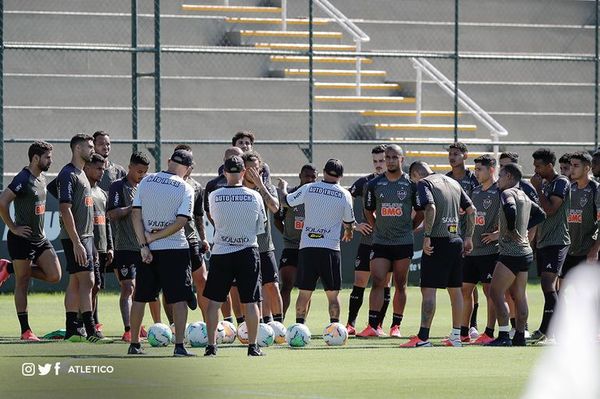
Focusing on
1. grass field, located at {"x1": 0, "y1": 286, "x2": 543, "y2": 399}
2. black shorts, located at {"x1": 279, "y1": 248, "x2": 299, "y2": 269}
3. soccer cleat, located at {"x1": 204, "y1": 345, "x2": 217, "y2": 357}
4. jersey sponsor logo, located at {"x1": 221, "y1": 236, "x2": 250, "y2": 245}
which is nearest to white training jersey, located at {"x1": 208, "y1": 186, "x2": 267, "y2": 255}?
jersey sponsor logo, located at {"x1": 221, "y1": 236, "x2": 250, "y2": 245}

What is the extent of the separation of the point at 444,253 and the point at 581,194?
2.48m

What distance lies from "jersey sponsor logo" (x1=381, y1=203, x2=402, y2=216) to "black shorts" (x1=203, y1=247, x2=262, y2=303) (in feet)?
11.1

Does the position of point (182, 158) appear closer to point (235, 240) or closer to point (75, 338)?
point (235, 240)

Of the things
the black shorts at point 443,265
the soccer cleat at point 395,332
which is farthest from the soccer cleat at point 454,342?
the soccer cleat at point 395,332

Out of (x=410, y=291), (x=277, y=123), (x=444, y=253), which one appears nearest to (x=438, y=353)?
(x=444, y=253)

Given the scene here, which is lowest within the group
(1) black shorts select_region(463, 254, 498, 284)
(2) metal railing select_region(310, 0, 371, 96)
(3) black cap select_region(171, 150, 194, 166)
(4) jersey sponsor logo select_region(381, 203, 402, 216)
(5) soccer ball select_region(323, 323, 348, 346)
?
(5) soccer ball select_region(323, 323, 348, 346)

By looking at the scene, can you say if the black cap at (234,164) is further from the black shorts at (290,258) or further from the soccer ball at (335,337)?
the black shorts at (290,258)

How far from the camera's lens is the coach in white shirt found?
17469mm

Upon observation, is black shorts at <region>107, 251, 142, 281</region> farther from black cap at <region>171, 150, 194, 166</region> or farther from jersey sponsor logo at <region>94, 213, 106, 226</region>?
black cap at <region>171, 150, 194, 166</region>

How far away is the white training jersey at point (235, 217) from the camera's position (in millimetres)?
15141

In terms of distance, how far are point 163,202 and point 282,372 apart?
2.53 meters

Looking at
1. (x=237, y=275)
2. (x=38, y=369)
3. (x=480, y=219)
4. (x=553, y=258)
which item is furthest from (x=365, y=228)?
(x=38, y=369)

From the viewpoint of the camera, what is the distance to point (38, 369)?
13773 millimetres

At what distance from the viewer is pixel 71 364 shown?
14.3m
